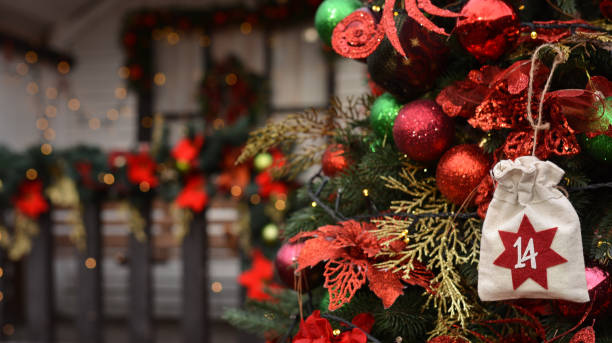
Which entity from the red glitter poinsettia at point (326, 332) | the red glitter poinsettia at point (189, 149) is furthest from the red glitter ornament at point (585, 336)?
the red glitter poinsettia at point (189, 149)

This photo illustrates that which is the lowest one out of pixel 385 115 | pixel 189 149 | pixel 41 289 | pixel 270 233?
pixel 41 289

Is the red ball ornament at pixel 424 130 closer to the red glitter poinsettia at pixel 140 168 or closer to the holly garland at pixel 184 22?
the red glitter poinsettia at pixel 140 168

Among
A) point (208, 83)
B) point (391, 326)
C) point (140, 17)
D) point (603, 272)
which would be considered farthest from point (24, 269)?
point (603, 272)

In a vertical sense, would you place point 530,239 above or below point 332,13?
below

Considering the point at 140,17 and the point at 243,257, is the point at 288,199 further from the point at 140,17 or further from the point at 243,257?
the point at 140,17

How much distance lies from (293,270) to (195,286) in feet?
3.87

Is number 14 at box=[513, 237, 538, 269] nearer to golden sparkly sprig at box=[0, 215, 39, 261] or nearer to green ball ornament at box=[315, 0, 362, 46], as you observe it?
green ball ornament at box=[315, 0, 362, 46]

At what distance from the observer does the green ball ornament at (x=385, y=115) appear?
2.43ft

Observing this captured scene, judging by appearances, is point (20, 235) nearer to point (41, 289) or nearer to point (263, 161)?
point (41, 289)

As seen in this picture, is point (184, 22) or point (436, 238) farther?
point (184, 22)

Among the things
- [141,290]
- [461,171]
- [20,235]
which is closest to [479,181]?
[461,171]

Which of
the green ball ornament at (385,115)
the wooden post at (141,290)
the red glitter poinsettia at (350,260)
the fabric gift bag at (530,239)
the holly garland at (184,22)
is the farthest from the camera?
the holly garland at (184,22)

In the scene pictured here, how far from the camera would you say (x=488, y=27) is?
604 mm

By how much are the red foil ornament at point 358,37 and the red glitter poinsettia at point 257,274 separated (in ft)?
3.81
